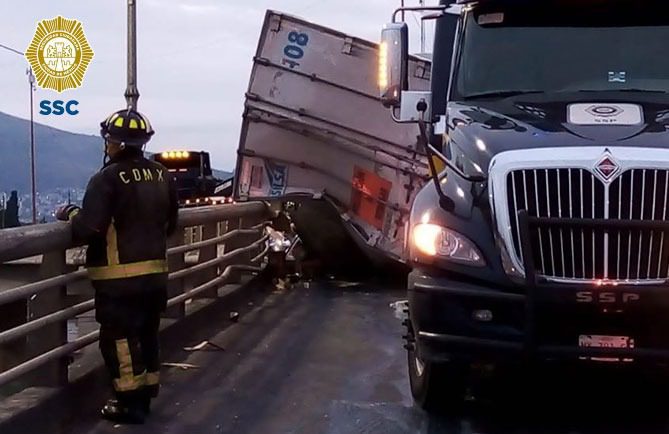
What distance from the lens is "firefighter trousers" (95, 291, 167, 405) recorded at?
Result: 6109 mm

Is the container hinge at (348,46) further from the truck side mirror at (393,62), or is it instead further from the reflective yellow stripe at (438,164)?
the reflective yellow stripe at (438,164)

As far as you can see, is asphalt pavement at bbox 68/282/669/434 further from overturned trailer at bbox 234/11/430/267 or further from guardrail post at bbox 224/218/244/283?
overturned trailer at bbox 234/11/430/267

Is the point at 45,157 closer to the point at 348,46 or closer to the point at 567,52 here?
the point at 348,46

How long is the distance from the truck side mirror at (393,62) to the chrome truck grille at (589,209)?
61.1 inches

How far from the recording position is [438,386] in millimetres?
6457

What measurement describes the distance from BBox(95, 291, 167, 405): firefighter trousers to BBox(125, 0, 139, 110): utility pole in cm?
1190

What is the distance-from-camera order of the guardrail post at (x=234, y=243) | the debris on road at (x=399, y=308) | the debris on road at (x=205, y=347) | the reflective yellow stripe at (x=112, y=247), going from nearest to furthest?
the reflective yellow stripe at (x=112, y=247), the debris on road at (x=205, y=347), the debris on road at (x=399, y=308), the guardrail post at (x=234, y=243)

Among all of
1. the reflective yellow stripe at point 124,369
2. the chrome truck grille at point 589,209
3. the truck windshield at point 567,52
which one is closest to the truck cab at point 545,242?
the chrome truck grille at point 589,209

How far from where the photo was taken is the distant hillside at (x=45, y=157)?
144 ft

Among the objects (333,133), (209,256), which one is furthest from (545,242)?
(333,133)

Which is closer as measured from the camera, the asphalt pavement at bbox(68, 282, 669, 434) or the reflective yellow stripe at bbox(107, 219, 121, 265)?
the reflective yellow stripe at bbox(107, 219, 121, 265)

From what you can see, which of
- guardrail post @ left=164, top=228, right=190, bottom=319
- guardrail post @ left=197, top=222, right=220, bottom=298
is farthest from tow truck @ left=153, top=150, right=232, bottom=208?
guardrail post @ left=164, top=228, right=190, bottom=319

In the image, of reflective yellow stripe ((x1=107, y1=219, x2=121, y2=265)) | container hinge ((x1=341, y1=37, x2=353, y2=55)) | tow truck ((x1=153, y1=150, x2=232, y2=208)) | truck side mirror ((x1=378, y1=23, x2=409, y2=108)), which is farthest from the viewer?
tow truck ((x1=153, y1=150, x2=232, y2=208))

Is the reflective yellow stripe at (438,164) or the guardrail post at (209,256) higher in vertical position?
the reflective yellow stripe at (438,164)
